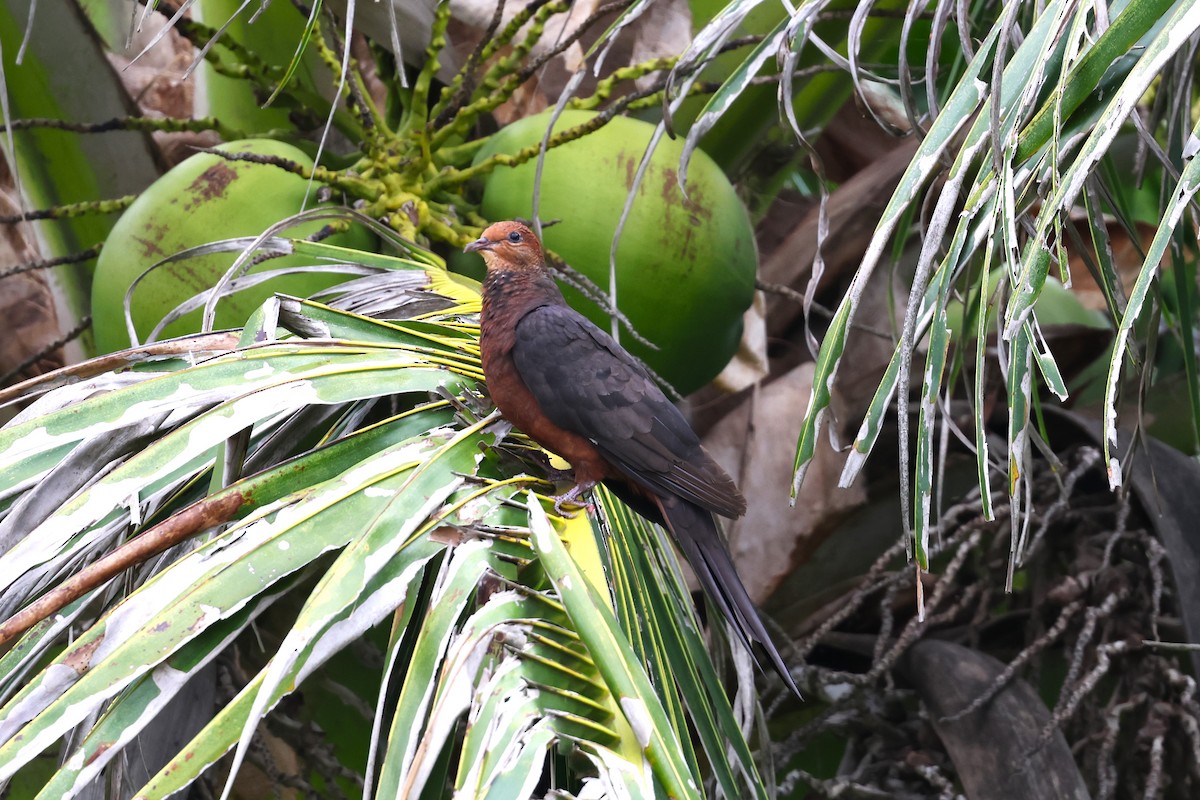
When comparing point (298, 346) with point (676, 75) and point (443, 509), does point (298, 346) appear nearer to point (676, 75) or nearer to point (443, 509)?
point (443, 509)

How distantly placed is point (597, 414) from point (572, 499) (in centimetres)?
12

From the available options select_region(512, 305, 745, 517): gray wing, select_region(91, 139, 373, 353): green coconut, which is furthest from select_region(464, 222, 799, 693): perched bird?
select_region(91, 139, 373, 353): green coconut

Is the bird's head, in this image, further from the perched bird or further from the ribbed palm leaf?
the ribbed palm leaf

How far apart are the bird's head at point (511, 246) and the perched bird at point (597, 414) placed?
0.05m

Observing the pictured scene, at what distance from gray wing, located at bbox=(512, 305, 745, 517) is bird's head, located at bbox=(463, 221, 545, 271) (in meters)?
0.13

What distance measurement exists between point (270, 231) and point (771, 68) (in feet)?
3.58

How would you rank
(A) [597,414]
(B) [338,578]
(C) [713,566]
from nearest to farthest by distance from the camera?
(B) [338,578], (C) [713,566], (A) [597,414]

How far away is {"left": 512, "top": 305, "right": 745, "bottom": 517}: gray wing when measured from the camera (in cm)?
137

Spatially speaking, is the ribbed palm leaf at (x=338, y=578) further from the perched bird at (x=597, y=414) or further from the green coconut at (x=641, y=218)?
the green coconut at (x=641, y=218)

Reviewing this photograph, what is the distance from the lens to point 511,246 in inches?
62.7

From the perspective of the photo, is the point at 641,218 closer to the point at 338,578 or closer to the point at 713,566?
the point at 713,566

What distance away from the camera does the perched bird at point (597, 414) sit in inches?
53.6

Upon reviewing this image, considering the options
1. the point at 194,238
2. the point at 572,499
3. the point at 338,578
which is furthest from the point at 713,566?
the point at 194,238

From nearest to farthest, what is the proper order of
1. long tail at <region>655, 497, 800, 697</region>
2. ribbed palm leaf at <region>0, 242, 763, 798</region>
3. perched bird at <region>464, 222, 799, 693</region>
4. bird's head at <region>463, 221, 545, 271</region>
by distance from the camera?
1. ribbed palm leaf at <region>0, 242, 763, 798</region>
2. long tail at <region>655, 497, 800, 697</region>
3. perched bird at <region>464, 222, 799, 693</region>
4. bird's head at <region>463, 221, 545, 271</region>
